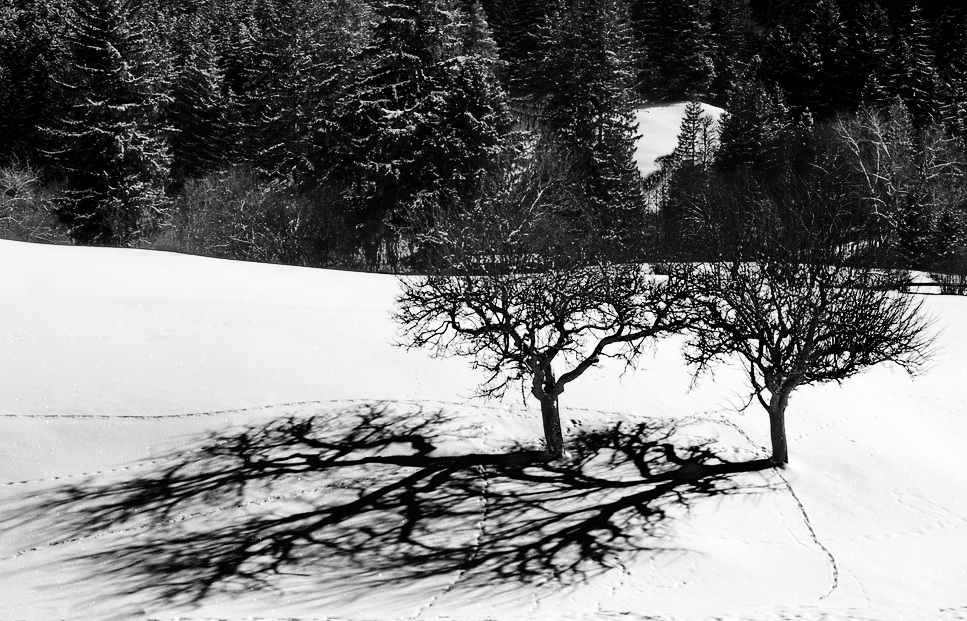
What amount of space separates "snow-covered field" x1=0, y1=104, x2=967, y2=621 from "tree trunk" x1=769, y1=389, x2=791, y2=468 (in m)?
0.39

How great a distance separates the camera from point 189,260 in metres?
29.0

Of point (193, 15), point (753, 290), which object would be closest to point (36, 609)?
point (753, 290)

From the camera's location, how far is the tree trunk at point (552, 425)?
52.8 feet

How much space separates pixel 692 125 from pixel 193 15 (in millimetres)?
54832

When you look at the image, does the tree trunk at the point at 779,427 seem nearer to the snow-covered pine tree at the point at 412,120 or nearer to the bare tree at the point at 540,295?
the bare tree at the point at 540,295

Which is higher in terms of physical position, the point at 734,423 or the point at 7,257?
the point at 7,257

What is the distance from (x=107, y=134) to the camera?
133ft

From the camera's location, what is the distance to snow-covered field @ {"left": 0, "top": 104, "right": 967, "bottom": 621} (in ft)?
37.5

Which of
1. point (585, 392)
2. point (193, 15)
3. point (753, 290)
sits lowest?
point (585, 392)

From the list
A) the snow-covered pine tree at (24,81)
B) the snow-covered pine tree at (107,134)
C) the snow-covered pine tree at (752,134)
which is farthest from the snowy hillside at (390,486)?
the snow-covered pine tree at (24,81)

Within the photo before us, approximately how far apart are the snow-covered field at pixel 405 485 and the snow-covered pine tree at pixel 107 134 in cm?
1945

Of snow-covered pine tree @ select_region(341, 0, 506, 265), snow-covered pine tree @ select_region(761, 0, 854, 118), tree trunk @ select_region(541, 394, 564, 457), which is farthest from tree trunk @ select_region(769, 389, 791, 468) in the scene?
snow-covered pine tree @ select_region(761, 0, 854, 118)

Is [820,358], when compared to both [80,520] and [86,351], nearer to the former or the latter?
[80,520]

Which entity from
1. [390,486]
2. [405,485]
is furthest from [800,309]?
[390,486]
